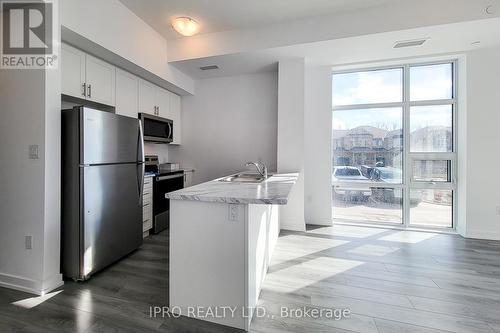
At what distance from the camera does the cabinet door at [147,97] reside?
11.3ft

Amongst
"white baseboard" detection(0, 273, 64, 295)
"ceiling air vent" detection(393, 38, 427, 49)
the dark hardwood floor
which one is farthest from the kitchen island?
"ceiling air vent" detection(393, 38, 427, 49)

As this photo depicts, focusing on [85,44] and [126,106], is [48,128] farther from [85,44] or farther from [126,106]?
[126,106]

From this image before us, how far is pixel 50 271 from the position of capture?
6.53 feet

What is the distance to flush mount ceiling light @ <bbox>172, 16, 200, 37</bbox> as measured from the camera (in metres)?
2.91

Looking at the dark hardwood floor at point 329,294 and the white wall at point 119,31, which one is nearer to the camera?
the dark hardwood floor at point 329,294

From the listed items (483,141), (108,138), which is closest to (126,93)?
(108,138)

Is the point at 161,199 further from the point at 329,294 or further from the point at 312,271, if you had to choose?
the point at 329,294

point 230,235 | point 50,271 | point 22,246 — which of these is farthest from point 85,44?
point 230,235

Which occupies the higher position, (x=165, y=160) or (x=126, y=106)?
(x=126, y=106)

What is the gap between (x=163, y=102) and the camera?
3.97m

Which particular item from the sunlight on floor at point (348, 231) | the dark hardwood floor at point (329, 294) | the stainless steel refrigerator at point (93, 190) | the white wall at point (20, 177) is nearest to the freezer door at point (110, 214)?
the stainless steel refrigerator at point (93, 190)

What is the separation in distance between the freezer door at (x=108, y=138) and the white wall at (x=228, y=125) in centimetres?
171

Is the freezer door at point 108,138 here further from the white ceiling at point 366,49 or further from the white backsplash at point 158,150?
the white ceiling at point 366,49

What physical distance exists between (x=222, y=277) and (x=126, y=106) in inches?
107
